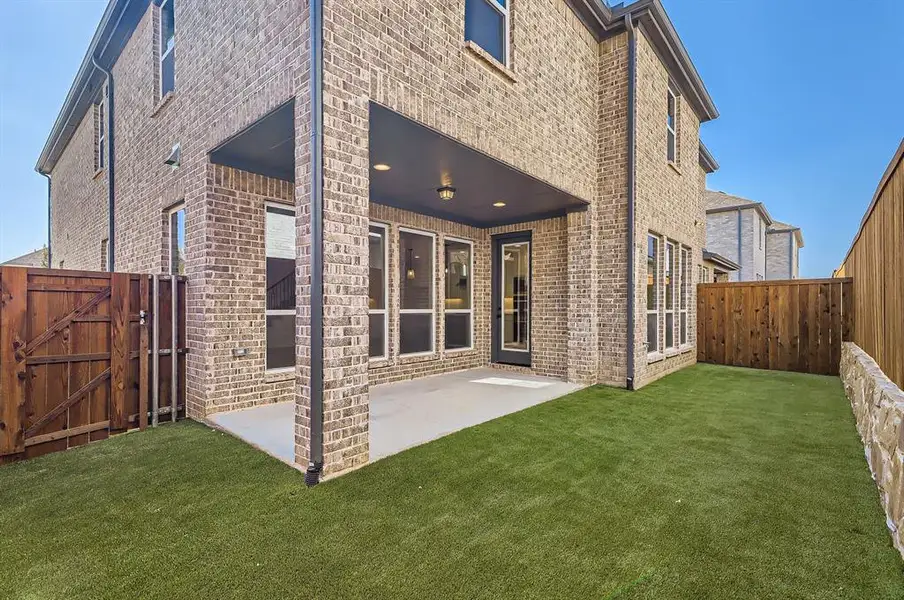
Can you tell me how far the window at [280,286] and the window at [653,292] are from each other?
5875mm

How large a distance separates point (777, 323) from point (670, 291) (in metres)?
2.43

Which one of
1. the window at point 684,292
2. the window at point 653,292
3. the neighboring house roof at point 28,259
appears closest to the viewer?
the window at point 653,292

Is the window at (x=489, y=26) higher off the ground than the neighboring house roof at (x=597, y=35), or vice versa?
the neighboring house roof at (x=597, y=35)

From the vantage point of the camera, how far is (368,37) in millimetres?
3467

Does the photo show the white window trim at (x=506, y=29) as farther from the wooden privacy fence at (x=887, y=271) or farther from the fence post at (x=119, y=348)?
the fence post at (x=119, y=348)

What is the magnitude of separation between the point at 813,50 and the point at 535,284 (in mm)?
83498

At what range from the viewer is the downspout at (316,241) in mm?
3127

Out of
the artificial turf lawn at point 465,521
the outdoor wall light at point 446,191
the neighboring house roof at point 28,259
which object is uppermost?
the neighboring house roof at point 28,259

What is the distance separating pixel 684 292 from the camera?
948cm

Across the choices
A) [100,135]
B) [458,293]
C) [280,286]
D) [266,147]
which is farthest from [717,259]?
[100,135]

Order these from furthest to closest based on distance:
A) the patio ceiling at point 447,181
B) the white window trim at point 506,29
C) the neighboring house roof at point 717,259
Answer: the neighboring house roof at point 717,259 < the white window trim at point 506,29 < the patio ceiling at point 447,181

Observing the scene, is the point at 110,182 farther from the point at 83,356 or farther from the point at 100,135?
the point at 83,356

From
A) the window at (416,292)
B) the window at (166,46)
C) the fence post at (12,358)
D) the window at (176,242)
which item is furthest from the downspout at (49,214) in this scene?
the window at (416,292)

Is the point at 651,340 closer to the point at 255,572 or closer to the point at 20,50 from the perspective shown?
the point at 255,572
